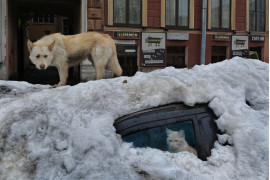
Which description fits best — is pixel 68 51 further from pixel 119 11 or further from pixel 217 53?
pixel 217 53

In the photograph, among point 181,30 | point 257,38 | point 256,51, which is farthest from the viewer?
point 256,51

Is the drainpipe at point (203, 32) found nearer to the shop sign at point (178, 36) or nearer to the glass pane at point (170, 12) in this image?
the shop sign at point (178, 36)

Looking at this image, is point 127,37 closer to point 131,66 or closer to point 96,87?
point 131,66

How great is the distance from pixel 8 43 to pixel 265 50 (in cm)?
1447

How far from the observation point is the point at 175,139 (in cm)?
235

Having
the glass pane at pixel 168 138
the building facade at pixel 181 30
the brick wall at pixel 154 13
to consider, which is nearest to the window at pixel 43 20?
the building facade at pixel 181 30

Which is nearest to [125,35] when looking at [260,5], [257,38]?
[257,38]

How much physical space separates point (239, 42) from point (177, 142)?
1548 cm

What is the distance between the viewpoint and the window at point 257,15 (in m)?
17.1

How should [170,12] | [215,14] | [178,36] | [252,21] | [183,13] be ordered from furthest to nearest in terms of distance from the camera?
1. [252,21]
2. [215,14]
3. [183,13]
4. [170,12]
5. [178,36]

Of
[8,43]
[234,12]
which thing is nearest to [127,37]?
[8,43]

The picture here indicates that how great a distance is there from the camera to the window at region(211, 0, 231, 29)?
53.2 ft

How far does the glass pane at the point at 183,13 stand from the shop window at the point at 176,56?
141 cm

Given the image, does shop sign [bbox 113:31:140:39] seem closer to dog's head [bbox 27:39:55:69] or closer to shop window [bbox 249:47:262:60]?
shop window [bbox 249:47:262:60]
